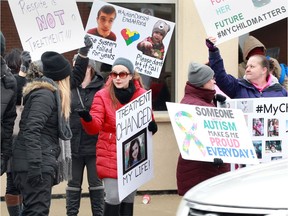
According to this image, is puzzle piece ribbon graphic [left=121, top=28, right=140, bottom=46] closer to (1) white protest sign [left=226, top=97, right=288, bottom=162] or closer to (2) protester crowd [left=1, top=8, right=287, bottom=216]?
(2) protester crowd [left=1, top=8, right=287, bottom=216]

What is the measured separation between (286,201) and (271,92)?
11.0ft

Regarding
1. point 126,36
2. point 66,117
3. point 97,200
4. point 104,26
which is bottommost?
point 97,200

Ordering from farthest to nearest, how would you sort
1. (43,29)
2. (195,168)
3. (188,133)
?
(43,29) < (195,168) < (188,133)

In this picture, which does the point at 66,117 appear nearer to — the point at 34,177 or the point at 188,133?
the point at 34,177

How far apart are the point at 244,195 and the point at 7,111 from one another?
111 inches

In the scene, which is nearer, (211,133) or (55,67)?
(211,133)

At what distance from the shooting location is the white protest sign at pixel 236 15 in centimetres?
857

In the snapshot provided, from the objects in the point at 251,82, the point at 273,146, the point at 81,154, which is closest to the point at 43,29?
the point at 81,154

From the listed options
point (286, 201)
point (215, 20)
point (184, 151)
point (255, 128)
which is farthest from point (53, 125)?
point (286, 201)

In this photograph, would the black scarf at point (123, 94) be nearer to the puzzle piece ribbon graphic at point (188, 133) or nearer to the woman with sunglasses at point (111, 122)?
the woman with sunglasses at point (111, 122)

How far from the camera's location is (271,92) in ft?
25.8

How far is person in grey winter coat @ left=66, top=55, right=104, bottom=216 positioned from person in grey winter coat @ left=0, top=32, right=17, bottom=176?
166cm

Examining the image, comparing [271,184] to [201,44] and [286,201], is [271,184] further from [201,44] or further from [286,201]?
[201,44]

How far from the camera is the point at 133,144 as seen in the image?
7.54 m
